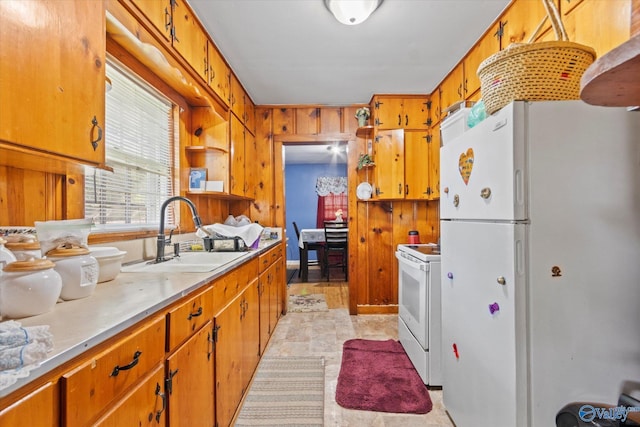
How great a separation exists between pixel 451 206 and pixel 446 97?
175 centimetres

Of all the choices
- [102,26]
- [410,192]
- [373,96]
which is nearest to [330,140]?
[373,96]

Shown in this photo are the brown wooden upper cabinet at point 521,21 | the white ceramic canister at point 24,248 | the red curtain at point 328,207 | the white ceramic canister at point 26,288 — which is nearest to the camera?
the white ceramic canister at point 26,288

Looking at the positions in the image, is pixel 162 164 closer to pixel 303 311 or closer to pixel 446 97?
pixel 303 311

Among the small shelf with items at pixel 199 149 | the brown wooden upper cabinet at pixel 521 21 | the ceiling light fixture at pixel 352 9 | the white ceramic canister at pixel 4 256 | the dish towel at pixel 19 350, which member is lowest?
the dish towel at pixel 19 350

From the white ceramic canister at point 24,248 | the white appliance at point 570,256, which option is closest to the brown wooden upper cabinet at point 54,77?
the white ceramic canister at point 24,248

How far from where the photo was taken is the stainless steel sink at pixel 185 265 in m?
1.37

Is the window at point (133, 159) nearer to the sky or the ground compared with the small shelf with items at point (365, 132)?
nearer to the ground

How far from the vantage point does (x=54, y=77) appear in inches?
33.2

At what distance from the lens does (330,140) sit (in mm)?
3426

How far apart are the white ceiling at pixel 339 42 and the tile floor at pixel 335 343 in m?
2.43

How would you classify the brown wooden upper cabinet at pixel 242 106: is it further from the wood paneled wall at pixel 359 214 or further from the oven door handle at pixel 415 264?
the oven door handle at pixel 415 264

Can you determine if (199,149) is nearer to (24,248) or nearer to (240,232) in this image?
(240,232)

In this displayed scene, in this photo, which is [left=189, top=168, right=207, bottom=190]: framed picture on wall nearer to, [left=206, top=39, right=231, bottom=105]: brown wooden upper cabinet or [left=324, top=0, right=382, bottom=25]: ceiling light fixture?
[left=206, top=39, right=231, bottom=105]: brown wooden upper cabinet

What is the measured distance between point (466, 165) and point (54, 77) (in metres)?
1.56
